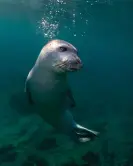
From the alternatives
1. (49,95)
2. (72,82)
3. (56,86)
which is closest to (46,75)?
(56,86)

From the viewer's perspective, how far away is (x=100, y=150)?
1130cm

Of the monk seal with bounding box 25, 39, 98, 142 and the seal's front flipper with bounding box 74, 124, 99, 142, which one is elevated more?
the monk seal with bounding box 25, 39, 98, 142

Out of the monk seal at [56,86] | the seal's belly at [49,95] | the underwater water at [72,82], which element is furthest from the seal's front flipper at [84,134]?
the underwater water at [72,82]

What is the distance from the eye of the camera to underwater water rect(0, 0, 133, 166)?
35.0 feet

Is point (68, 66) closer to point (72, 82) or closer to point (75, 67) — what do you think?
point (75, 67)

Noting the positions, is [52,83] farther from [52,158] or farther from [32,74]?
[52,158]

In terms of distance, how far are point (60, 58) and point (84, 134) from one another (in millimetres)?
1946

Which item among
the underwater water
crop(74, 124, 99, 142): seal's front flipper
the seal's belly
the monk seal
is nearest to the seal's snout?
the monk seal

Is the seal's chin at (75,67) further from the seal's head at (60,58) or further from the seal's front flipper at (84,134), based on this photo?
the seal's front flipper at (84,134)

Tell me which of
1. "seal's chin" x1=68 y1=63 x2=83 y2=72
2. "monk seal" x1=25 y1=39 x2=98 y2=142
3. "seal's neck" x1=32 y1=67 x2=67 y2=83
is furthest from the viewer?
"seal's neck" x1=32 y1=67 x2=67 y2=83

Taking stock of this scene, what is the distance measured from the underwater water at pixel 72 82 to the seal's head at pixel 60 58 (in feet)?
17.9

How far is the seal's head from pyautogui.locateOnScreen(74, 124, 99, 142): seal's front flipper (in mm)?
1527

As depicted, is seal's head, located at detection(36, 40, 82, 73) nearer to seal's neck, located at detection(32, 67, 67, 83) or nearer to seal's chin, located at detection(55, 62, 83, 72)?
seal's chin, located at detection(55, 62, 83, 72)

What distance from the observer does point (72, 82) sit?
17.3 meters
